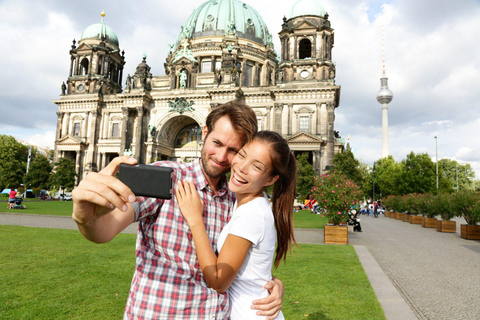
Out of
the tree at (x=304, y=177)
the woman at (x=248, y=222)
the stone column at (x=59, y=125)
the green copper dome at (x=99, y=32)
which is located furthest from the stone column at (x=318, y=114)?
the woman at (x=248, y=222)

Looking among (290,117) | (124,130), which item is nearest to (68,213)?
(124,130)

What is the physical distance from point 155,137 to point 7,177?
24.8 m

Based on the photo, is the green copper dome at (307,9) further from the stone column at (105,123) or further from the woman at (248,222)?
the woman at (248,222)

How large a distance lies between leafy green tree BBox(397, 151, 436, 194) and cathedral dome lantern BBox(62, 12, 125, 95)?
1884 inches

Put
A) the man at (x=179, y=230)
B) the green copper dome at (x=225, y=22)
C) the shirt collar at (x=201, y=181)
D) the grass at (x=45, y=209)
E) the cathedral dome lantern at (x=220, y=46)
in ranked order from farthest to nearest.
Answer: the green copper dome at (x=225, y=22)
the cathedral dome lantern at (x=220, y=46)
the grass at (x=45, y=209)
the shirt collar at (x=201, y=181)
the man at (x=179, y=230)

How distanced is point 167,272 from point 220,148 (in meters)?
0.84

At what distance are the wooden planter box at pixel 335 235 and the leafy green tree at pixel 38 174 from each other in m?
43.5

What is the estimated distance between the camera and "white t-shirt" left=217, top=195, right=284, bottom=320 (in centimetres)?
199

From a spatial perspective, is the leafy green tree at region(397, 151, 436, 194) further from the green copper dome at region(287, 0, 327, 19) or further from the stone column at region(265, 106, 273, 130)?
the green copper dome at region(287, 0, 327, 19)

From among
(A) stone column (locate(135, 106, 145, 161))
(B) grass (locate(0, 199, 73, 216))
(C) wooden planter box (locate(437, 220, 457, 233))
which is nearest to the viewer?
(C) wooden planter box (locate(437, 220, 457, 233))

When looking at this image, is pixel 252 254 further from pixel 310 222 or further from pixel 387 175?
pixel 387 175

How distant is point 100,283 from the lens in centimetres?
658

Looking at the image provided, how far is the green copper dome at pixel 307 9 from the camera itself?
43.9 m

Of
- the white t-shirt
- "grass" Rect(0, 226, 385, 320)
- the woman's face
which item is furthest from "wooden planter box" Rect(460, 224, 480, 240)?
the woman's face
